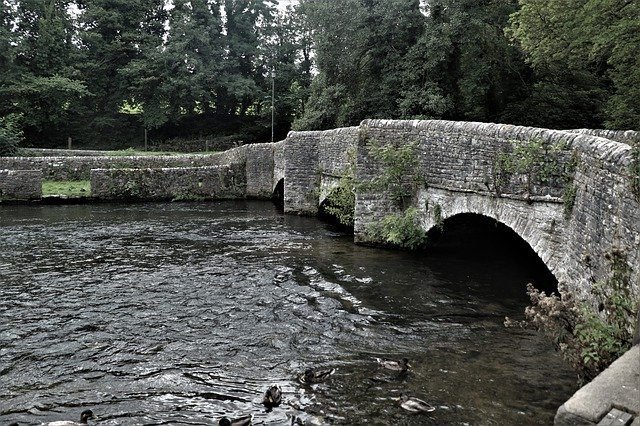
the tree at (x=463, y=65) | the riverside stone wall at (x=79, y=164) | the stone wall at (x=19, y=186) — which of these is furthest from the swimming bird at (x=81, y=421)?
the riverside stone wall at (x=79, y=164)

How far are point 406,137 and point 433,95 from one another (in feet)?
44.8

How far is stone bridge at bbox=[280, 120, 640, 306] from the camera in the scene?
6562 mm

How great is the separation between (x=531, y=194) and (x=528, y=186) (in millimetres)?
159

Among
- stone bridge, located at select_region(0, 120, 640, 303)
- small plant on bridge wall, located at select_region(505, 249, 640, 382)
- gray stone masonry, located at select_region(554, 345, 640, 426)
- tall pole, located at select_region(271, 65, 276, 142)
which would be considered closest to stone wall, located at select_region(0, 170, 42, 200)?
stone bridge, located at select_region(0, 120, 640, 303)

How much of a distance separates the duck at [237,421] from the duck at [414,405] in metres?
1.68

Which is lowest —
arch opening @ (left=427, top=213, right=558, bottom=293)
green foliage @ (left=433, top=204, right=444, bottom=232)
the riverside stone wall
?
arch opening @ (left=427, top=213, right=558, bottom=293)

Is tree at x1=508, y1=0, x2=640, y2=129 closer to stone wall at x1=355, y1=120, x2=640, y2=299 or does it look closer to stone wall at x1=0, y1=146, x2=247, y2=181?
stone wall at x1=355, y1=120, x2=640, y2=299

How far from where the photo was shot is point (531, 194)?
9.43m

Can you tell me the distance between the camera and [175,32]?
4453 cm

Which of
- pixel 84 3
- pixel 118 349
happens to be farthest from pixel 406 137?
pixel 84 3

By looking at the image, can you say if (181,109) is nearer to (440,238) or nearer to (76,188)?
(76,188)

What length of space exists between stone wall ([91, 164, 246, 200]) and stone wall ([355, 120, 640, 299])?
41.3ft

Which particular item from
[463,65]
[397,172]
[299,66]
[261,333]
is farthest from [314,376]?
[299,66]

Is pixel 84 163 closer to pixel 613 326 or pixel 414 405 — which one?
pixel 414 405
